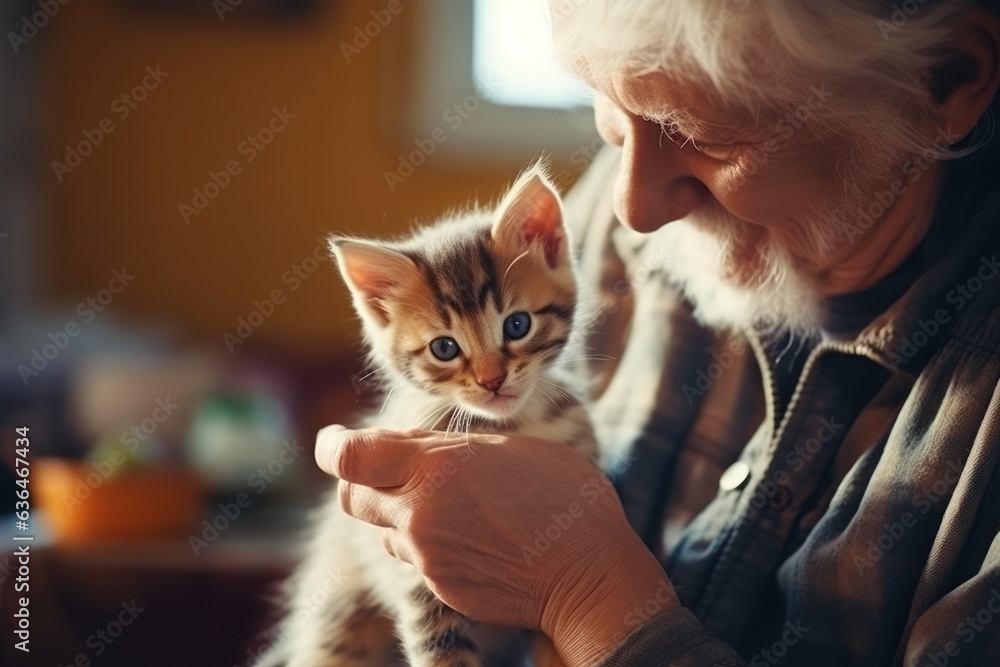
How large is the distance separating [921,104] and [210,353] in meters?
2.20

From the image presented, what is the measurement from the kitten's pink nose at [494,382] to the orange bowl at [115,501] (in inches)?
38.0

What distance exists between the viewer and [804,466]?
40.3 inches

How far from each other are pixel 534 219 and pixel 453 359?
214 mm

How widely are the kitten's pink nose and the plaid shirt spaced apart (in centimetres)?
22

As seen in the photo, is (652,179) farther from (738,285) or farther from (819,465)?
(819,465)

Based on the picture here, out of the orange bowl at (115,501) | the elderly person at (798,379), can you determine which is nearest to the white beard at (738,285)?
the elderly person at (798,379)

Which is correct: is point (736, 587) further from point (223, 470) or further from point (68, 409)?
point (68, 409)

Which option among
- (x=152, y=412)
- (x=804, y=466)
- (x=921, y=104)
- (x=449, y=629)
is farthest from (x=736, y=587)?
(x=152, y=412)

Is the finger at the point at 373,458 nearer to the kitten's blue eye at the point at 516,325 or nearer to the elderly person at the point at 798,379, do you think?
the elderly person at the point at 798,379

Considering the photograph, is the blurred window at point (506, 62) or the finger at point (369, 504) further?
the blurred window at point (506, 62)

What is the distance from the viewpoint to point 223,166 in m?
2.78

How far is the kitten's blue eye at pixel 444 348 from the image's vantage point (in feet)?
3.38

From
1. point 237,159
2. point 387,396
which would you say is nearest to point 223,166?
point 237,159

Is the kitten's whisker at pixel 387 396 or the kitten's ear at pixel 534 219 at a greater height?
the kitten's ear at pixel 534 219
